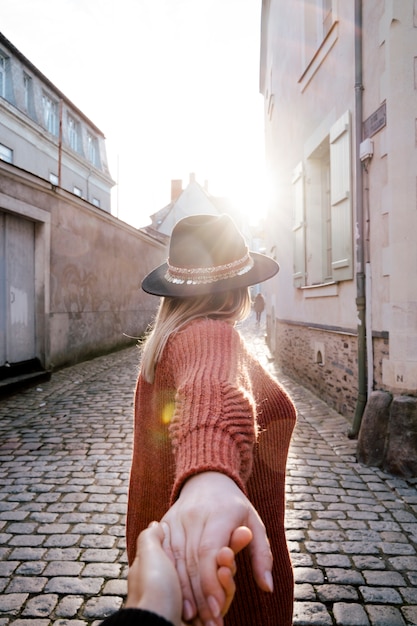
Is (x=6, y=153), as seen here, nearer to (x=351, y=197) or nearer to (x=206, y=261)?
(x=351, y=197)

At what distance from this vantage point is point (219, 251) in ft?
4.31

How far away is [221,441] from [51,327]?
30.3ft

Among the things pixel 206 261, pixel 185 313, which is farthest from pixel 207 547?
pixel 206 261

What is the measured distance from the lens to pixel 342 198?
19.7 feet

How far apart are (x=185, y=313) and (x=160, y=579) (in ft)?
2.39

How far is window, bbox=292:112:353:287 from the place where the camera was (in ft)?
19.5

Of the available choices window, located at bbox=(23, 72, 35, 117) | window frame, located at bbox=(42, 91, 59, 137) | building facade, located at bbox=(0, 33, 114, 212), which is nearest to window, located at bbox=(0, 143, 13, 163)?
building facade, located at bbox=(0, 33, 114, 212)

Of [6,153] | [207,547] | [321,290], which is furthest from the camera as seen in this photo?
[6,153]

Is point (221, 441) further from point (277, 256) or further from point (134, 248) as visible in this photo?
point (134, 248)

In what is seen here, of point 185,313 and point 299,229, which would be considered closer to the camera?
point 185,313

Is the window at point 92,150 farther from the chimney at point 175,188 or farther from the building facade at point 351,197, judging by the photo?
the chimney at point 175,188

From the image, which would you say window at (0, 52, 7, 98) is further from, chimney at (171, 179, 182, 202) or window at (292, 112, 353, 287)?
chimney at (171, 179, 182, 202)

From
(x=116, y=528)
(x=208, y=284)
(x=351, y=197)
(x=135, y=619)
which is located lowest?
(x=116, y=528)

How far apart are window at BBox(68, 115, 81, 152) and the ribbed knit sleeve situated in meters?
24.0
